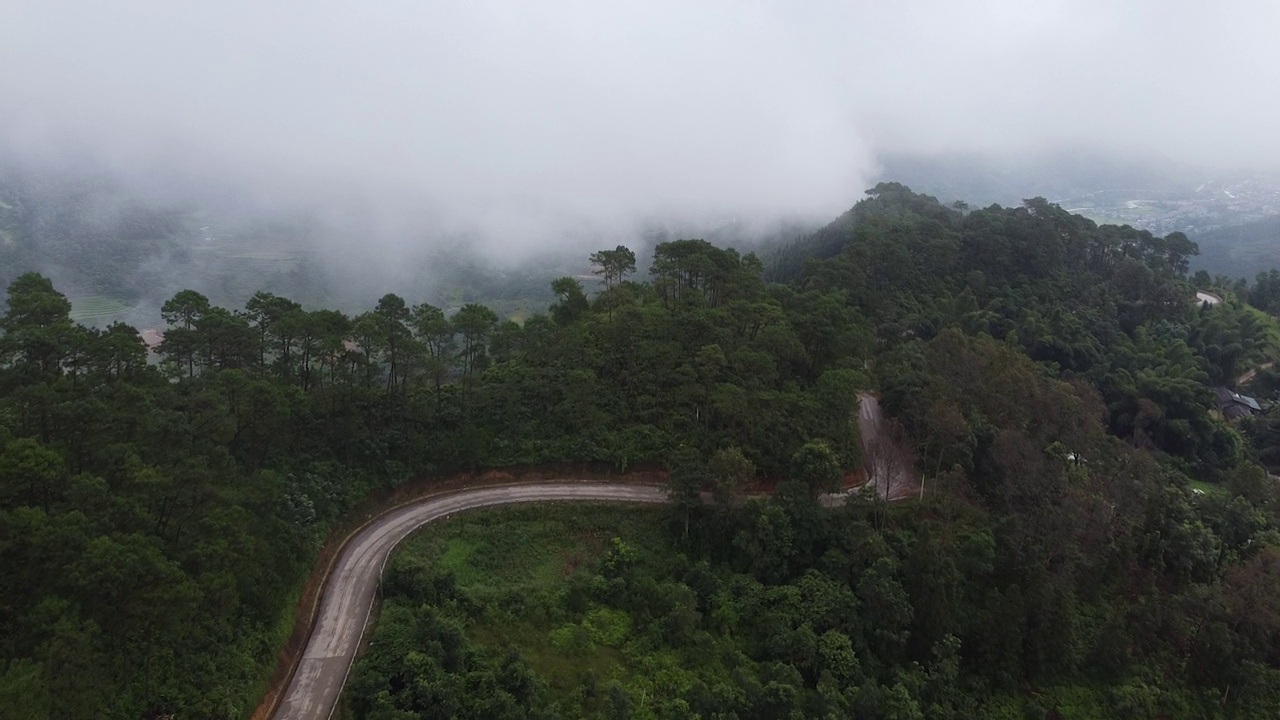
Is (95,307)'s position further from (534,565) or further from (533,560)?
(534,565)

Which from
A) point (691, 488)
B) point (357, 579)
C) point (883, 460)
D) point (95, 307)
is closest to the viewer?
point (357, 579)

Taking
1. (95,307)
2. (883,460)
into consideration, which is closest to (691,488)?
(883,460)

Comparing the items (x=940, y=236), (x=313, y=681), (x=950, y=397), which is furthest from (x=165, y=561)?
(x=940, y=236)

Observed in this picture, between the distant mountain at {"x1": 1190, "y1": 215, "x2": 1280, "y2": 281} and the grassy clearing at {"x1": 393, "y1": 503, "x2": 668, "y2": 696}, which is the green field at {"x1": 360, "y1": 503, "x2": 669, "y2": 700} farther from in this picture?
the distant mountain at {"x1": 1190, "y1": 215, "x2": 1280, "y2": 281}

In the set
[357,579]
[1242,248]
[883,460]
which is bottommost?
[883,460]

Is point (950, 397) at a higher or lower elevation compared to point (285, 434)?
lower

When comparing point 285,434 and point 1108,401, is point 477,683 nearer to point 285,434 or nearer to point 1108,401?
point 285,434

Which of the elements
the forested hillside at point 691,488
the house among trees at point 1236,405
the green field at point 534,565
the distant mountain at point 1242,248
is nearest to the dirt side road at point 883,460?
the forested hillside at point 691,488
